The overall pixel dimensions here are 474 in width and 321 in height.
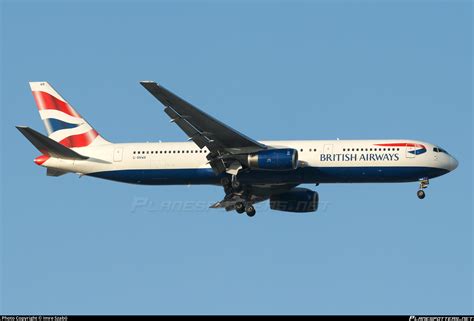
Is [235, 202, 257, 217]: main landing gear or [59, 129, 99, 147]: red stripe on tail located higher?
[59, 129, 99, 147]: red stripe on tail

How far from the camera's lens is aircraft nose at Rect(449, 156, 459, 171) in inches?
2444

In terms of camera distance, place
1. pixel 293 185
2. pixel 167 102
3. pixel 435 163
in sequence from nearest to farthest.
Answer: pixel 167 102 < pixel 435 163 < pixel 293 185

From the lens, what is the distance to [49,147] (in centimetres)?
6391

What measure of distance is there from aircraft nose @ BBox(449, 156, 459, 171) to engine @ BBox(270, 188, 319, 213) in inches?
391

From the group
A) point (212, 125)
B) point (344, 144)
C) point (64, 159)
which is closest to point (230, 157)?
point (212, 125)

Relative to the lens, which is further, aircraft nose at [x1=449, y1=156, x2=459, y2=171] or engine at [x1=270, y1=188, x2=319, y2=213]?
engine at [x1=270, y1=188, x2=319, y2=213]

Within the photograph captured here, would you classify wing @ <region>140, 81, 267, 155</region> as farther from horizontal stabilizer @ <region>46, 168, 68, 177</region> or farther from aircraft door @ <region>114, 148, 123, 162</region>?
horizontal stabilizer @ <region>46, 168, 68, 177</region>

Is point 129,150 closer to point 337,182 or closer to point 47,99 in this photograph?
point 47,99

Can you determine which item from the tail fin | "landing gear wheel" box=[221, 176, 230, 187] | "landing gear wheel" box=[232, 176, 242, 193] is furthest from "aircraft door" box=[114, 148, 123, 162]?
"landing gear wheel" box=[232, 176, 242, 193]

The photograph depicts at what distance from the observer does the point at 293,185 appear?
6644cm

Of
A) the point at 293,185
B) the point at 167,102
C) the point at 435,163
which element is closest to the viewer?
the point at 167,102

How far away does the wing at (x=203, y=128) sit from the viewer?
56.3m

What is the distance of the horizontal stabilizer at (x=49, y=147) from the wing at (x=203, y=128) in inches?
Answer: 342

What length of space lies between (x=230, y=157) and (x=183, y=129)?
3.74 m
